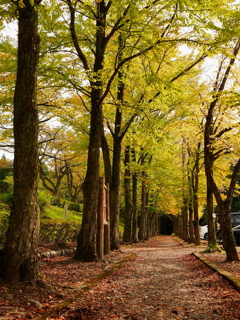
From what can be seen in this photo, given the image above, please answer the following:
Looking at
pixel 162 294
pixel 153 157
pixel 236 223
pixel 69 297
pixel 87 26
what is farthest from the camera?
pixel 153 157

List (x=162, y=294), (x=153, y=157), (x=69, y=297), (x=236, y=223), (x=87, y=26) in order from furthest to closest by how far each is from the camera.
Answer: (x=153, y=157) < (x=236, y=223) < (x=87, y=26) < (x=162, y=294) < (x=69, y=297)

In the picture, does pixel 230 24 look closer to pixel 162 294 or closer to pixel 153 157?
pixel 162 294

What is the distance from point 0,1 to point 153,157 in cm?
1975

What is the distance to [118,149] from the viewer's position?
14883 millimetres

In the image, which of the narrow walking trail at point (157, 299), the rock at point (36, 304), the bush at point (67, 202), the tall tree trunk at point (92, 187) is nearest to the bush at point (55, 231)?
the tall tree trunk at point (92, 187)

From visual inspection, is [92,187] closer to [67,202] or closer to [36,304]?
[36,304]

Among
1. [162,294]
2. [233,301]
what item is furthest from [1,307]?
[233,301]

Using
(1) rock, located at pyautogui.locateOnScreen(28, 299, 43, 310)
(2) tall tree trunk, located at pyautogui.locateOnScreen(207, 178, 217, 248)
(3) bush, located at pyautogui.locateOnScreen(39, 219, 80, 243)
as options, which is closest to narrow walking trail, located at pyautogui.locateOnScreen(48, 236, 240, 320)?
(1) rock, located at pyautogui.locateOnScreen(28, 299, 43, 310)

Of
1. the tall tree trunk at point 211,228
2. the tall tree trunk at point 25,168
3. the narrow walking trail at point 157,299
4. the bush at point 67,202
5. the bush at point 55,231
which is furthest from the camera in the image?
the bush at point 67,202

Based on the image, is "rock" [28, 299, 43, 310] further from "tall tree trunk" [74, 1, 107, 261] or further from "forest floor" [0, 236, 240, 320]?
"tall tree trunk" [74, 1, 107, 261]

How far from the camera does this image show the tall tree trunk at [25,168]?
17.5 ft

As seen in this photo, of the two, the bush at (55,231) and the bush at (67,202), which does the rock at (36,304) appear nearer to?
the bush at (55,231)

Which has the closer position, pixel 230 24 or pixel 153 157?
pixel 230 24

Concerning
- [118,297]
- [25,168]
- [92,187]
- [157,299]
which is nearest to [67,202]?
[92,187]
